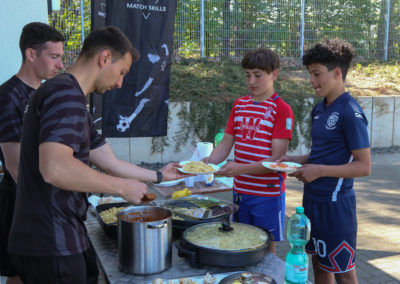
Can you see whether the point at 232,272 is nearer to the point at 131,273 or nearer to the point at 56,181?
the point at 131,273

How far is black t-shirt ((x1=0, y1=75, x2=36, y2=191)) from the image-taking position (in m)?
2.39

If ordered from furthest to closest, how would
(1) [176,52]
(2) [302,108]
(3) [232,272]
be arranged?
(1) [176,52], (2) [302,108], (3) [232,272]

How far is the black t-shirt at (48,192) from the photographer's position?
1.59 meters

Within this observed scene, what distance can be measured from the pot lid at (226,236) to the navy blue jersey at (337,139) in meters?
0.66

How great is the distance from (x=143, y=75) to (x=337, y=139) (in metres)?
2.69

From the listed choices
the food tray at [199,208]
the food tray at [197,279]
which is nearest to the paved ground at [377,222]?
the food tray at [199,208]

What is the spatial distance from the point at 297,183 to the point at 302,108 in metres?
2.66

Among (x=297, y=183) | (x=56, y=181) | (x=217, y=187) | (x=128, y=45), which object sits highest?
(x=128, y=45)

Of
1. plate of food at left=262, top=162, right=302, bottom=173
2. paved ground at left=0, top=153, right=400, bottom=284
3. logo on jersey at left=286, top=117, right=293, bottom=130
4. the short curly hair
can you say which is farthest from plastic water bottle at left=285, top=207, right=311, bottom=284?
paved ground at left=0, top=153, right=400, bottom=284

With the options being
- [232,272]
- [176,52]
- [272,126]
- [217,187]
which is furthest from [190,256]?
[176,52]

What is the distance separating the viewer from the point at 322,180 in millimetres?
2482

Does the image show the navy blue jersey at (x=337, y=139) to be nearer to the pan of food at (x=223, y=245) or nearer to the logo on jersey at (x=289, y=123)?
the logo on jersey at (x=289, y=123)

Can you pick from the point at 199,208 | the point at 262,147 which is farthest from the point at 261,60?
the point at 199,208

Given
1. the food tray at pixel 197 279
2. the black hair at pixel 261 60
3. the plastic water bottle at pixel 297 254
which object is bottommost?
the food tray at pixel 197 279
